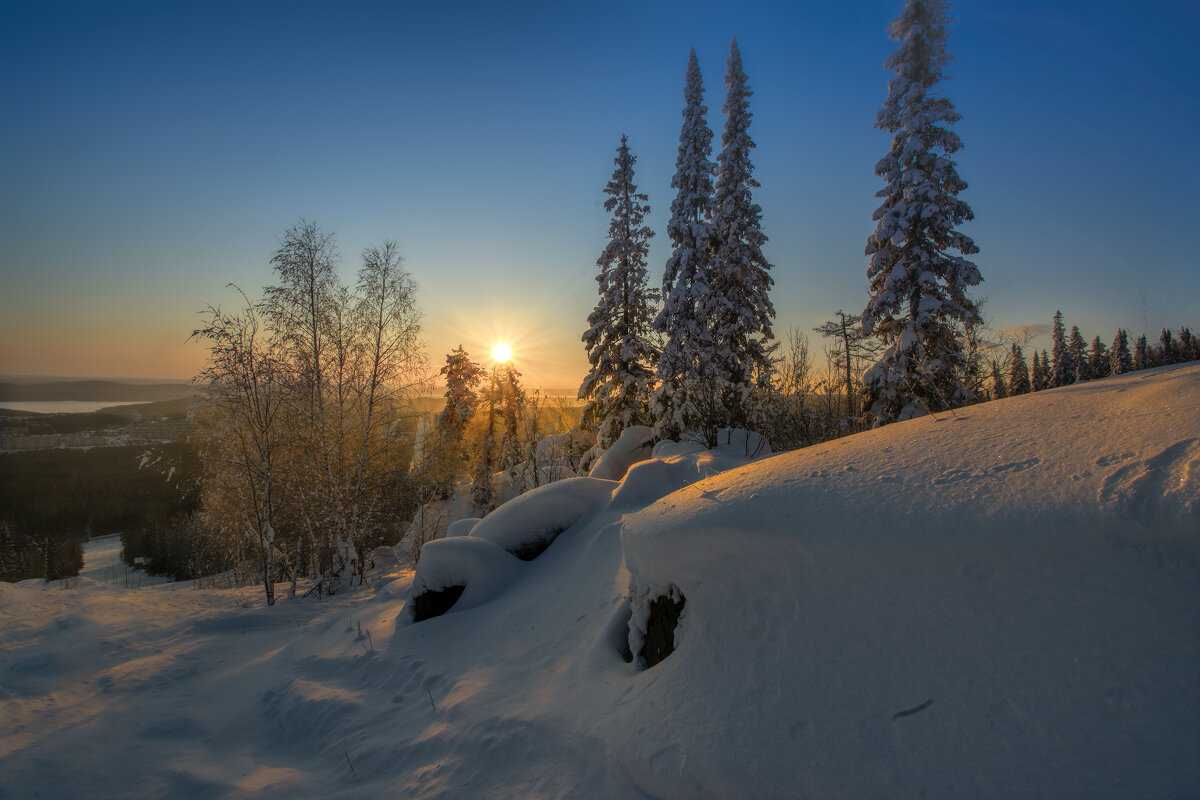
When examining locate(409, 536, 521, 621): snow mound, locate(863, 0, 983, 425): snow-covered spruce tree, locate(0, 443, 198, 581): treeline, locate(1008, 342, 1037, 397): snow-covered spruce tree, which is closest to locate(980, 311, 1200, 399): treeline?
locate(1008, 342, 1037, 397): snow-covered spruce tree

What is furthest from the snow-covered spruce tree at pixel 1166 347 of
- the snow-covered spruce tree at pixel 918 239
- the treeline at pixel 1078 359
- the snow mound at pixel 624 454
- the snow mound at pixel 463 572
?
the snow mound at pixel 463 572

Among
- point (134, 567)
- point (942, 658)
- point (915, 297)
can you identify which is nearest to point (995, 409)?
point (942, 658)

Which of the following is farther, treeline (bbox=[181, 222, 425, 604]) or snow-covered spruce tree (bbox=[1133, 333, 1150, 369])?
snow-covered spruce tree (bbox=[1133, 333, 1150, 369])

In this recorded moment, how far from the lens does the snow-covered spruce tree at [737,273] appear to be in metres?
15.1

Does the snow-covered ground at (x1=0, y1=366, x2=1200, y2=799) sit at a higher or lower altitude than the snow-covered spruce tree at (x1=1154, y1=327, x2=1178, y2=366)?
lower

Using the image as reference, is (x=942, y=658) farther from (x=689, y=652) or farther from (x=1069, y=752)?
(x=689, y=652)

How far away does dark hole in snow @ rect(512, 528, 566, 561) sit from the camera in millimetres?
7395

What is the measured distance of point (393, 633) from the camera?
654cm

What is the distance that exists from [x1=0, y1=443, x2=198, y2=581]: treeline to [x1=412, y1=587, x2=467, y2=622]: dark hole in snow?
51.6 metres

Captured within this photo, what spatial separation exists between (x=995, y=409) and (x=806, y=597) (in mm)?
2740

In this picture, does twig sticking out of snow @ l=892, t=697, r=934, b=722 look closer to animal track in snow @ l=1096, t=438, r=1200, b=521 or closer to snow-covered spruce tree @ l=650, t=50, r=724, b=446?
animal track in snow @ l=1096, t=438, r=1200, b=521

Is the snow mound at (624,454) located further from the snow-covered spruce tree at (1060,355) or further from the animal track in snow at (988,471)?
the snow-covered spruce tree at (1060,355)

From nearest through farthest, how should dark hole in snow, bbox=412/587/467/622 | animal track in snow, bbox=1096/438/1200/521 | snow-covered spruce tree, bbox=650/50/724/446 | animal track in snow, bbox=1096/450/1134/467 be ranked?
animal track in snow, bbox=1096/438/1200/521 → animal track in snow, bbox=1096/450/1134/467 → dark hole in snow, bbox=412/587/467/622 → snow-covered spruce tree, bbox=650/50/724/446

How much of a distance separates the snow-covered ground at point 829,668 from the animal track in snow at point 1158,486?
0.01 m
